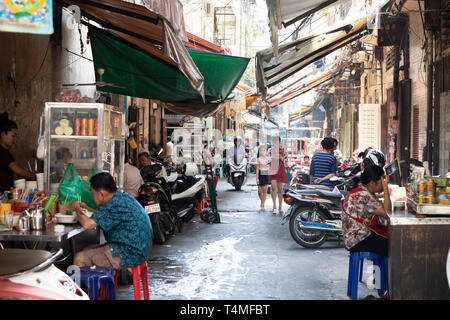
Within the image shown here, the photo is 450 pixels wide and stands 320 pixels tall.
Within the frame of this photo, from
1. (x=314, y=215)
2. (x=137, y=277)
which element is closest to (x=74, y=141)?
(x=137, y=277)

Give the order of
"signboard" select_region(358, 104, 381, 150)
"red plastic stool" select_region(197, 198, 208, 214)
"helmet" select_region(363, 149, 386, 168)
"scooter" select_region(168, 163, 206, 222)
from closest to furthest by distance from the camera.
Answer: "helmet" select_region(363, 149, 386, 168) → "scooter" select_region(168, 163, 206, 222) → "red plastic stool" select_region(197, 198, 208, 214) → "signboard" select_region(358, 104, 381, 150)

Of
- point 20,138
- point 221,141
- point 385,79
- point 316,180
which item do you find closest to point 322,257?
point 316,180

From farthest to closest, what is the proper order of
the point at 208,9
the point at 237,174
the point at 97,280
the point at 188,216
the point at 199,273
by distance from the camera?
the point at 208,9 → the point at 237,174 → the point at 188,216 → the point at 199,273 → the point at 97,280

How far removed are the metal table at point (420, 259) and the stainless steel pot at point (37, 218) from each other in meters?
3.19

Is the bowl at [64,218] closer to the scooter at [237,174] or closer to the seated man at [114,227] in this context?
the seated man at [114,227]

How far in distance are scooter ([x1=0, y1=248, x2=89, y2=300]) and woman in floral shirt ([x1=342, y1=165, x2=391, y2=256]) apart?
3.22 m

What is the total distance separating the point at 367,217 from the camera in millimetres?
5656

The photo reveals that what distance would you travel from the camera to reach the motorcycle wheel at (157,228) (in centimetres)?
891

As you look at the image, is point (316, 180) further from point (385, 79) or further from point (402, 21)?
point (385, 79)

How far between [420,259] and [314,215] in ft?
12.4

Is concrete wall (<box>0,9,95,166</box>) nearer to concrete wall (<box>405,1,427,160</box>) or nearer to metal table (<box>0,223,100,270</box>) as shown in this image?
metal table (<box>0,223,100,270</box>)

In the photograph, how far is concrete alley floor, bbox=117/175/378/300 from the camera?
616cm

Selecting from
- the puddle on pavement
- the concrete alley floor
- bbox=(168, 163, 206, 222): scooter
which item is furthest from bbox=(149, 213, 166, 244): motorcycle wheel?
bbox=(168, 163, 206, 222): scooter

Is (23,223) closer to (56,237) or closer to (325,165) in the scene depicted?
(56,237)
